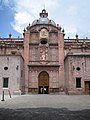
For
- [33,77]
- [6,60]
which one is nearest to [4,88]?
[6,60]

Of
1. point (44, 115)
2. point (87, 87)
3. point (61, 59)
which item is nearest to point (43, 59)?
point (61, 59)

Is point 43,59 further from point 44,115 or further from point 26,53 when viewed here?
point 44,115

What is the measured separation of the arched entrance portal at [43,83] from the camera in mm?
36250

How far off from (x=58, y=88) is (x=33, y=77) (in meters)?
5.19

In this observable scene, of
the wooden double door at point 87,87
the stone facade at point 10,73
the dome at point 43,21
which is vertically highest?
the dome at point 43,21

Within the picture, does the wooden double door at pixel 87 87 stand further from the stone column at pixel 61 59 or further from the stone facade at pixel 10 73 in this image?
the stone facade at pixel 10 73

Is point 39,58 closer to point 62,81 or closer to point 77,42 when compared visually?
point 62,81

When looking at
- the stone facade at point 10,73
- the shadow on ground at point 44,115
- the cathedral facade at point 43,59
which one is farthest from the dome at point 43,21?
the shadow on ground at point 44,115

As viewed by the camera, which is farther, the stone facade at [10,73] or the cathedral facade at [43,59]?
the cathedral facade at [43,59]

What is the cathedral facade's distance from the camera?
31.4 m

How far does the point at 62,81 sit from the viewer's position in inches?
1414

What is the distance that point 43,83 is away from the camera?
36.3m

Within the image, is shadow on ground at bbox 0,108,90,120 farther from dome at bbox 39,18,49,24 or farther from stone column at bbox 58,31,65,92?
dome at bbox 39,18,49,24

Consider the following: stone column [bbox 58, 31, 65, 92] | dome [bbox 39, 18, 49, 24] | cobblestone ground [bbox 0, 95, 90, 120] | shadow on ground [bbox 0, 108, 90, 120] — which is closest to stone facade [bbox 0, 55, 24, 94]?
stone column [bbox 58, 31, 65, 92]
